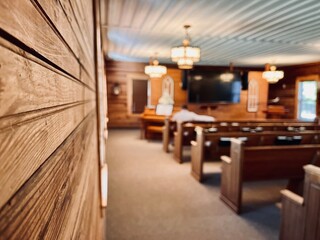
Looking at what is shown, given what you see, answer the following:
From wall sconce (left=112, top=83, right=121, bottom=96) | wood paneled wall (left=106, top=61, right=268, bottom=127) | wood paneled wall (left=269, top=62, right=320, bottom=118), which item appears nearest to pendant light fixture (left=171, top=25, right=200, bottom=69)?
wood paneled wall (left=106, top=61, right=268, bottom=127)

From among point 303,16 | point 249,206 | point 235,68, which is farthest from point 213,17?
point 235,68

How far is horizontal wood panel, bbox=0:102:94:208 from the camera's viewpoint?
250 millimetres

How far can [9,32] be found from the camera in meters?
0.26

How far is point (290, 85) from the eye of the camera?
33.8 ft

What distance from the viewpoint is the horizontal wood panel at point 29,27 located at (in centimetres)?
26

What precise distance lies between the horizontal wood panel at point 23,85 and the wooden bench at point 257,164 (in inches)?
112

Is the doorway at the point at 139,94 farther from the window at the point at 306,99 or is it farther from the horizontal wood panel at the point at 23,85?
the horizontal wood panel at the point at 23,85

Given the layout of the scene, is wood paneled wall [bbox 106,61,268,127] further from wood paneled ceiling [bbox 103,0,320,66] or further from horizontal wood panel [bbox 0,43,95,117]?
horizontal wood panel [bbox 0,43,95,117]

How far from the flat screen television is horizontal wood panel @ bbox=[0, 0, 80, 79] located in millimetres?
9284

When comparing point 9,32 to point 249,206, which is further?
point 249,206

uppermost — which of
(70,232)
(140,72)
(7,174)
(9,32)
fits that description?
(140,72)

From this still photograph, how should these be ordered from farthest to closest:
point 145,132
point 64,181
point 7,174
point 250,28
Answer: point 145,132 → point 250,28 → point 64,181 → point 7,174

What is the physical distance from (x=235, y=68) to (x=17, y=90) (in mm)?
11062

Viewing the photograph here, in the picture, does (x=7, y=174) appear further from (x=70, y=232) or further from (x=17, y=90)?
(x=70, y=232)
